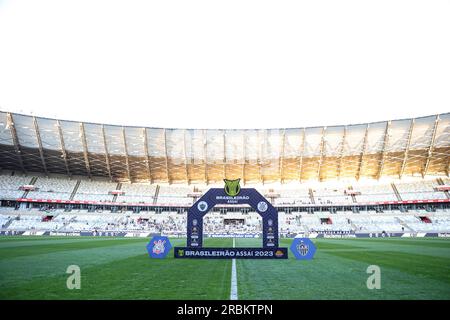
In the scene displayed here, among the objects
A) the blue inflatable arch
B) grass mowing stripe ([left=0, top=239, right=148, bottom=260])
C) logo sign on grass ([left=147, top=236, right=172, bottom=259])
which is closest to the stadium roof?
grass mowing stripe ([left=0, top=239, right=148, bottom=260])

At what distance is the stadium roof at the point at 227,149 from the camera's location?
5159cm

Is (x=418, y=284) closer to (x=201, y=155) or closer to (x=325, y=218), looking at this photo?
(x=201, y=155)

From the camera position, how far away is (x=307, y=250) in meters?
14.4

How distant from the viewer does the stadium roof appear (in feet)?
169

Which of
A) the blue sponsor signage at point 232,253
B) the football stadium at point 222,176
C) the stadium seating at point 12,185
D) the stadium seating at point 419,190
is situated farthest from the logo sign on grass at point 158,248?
the stadium seating at point 419,190

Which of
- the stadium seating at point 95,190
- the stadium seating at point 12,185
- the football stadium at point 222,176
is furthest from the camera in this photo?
the stadium seating at point 95,190

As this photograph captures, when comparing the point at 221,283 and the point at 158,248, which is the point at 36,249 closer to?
the point at 158,248

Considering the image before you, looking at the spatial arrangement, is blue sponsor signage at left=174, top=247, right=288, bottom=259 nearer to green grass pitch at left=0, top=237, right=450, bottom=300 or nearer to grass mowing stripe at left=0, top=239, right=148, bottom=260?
green grass pitch at left=0, top=237, right=450, bottom=300

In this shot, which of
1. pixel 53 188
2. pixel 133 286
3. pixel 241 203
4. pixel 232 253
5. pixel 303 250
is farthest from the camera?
pixel 53 188

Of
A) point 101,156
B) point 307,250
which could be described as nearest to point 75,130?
point 101,156

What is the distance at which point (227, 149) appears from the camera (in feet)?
191

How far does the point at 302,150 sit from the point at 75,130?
42.1 meters

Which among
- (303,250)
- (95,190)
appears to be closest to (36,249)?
(303,250)

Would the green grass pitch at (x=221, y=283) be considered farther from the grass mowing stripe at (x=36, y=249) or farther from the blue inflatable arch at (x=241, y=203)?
the grass mowing stripe at (x=36, y=249)
